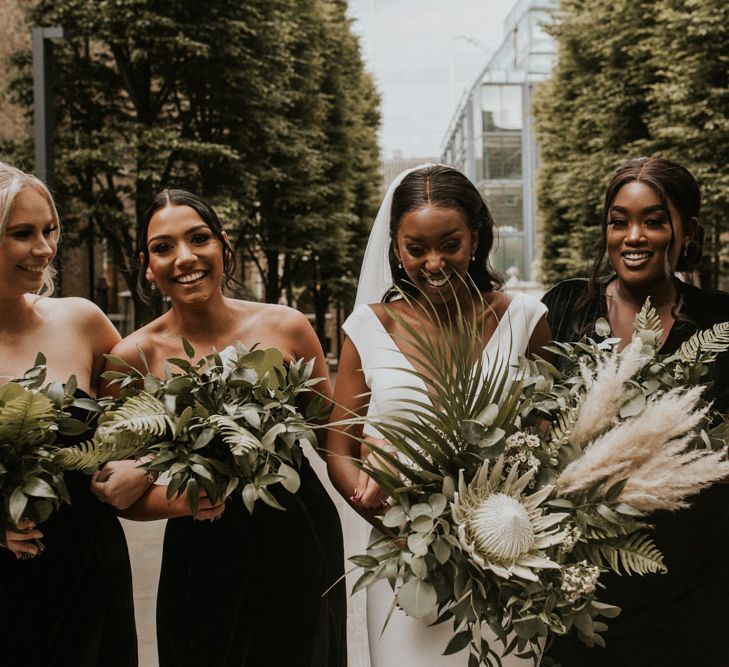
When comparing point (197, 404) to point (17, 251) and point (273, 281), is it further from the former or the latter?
point (273, 281)

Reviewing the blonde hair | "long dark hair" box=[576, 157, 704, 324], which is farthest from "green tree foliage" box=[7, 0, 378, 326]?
"long dark hair" box=[576, 157, 704, 324]

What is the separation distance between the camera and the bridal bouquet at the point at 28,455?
225 centimetres

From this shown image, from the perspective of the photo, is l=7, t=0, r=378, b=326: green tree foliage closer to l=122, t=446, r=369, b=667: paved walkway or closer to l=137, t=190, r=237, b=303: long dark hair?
l=122, t=446, r=369, b=667: paved walkway

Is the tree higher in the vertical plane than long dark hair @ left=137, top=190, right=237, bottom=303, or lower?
higher

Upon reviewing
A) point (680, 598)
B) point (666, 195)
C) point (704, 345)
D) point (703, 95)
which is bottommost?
point (680, 598)

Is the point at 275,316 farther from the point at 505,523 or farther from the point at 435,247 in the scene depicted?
the point at 505,523

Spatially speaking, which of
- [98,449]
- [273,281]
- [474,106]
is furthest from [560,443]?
[474,106]

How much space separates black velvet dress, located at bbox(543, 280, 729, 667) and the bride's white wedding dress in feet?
1.23

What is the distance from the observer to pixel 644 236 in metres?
3.31

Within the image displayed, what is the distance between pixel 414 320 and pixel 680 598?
4.57 feet

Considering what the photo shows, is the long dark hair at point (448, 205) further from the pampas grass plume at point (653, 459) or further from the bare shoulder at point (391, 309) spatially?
the pampas grass plume at point (653, 459)

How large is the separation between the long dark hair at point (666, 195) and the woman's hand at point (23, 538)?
213cm

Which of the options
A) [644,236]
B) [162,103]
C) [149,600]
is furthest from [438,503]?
[162,103]

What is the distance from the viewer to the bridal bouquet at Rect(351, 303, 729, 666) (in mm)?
2035
